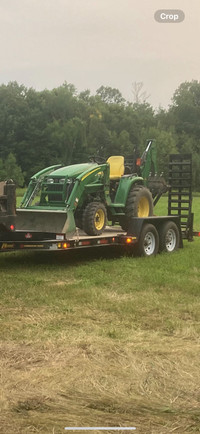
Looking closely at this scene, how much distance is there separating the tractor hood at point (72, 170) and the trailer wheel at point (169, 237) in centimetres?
205

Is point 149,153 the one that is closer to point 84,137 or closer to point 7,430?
point 84,137

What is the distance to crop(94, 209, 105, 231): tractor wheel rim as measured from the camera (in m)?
10.9

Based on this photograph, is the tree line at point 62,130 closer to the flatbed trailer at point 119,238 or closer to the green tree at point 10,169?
the green tree at point 10,169

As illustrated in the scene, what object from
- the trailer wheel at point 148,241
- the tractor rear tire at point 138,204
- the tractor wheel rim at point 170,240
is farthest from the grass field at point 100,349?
the tractor wheel rim at point 170,240

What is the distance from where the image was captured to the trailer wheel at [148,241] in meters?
11.4

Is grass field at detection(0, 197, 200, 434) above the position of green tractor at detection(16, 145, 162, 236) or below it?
below

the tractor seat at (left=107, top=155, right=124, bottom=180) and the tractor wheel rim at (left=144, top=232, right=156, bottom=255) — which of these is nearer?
the tractor wheel rim at (left=144, top=232, right=156, bottom=255)

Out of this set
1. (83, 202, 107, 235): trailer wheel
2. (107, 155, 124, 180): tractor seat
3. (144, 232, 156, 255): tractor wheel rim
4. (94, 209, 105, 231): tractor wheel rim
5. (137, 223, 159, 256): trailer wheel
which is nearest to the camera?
(83, 202, 107, 235): trailer wheel

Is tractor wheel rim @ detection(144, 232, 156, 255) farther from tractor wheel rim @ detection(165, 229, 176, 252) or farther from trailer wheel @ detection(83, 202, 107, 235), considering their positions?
trailer wheel @ detection(83, 202, 107, 235)

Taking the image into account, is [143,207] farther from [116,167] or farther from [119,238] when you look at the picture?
[119,238]

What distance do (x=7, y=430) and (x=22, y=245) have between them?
6517mm

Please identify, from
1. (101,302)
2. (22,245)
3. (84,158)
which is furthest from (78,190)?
(101,302)

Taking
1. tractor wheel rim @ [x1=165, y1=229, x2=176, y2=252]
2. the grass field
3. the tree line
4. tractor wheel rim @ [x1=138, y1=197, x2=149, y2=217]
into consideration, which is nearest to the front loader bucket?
the grass field

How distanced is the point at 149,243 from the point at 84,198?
176 cm
